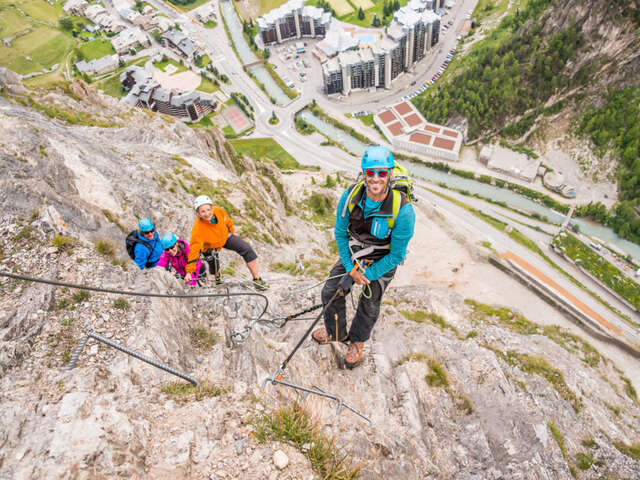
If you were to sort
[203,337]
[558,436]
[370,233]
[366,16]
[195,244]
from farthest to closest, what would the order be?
[366,16] < [558,436] < [195,244] < [203,337] < [370,233]

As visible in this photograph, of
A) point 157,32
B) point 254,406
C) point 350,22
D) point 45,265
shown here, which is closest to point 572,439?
point 254,406

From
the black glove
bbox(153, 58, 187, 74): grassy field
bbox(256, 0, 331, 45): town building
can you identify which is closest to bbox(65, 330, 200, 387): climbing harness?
the black glove

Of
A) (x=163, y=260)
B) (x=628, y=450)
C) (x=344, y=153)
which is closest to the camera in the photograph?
(x=163, y=260)

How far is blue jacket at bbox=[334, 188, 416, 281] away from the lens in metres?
6.59

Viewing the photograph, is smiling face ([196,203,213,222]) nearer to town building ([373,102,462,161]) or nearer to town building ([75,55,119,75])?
town building ([373,102,462,161])

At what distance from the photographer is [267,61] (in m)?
90.1

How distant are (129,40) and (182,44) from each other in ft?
47.2

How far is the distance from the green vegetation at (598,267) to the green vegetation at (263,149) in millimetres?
43891

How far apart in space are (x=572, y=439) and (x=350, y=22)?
107489mm

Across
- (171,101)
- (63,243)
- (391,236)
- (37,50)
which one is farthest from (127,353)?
(37,50)

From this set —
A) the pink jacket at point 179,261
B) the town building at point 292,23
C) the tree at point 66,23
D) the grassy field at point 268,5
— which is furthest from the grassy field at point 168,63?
the pink jacket at point 179,261

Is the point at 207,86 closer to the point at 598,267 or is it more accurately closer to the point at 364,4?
the point at 364,4

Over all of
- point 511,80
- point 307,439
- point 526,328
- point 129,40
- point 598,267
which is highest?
point 511,80

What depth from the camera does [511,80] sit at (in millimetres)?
63188
